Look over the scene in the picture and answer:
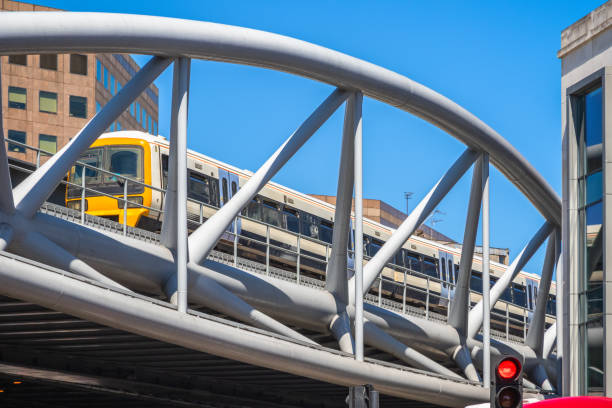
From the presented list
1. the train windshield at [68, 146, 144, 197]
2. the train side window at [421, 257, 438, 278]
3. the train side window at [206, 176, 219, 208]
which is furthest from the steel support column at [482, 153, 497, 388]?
the train side window at [421, 257, 438, 278]

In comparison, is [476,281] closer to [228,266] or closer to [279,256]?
[279,256]

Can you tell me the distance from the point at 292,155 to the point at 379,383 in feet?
16.9

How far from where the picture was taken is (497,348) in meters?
32.3

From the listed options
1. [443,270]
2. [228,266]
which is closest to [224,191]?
[228,266]

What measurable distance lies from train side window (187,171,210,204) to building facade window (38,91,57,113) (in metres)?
41.6

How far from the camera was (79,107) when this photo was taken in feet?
237

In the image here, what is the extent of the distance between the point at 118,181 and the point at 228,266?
400 inches

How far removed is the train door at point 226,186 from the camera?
108 feet

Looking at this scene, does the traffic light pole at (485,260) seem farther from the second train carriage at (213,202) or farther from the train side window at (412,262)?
the train side window at (412,262)

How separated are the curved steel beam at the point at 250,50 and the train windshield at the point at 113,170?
8.04 m

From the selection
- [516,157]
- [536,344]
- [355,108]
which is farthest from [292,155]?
[536,344]

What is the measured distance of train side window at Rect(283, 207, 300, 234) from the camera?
3556 centimetres

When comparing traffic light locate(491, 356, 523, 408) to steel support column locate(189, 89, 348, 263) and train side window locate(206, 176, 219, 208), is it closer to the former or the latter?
steel support column locate(189, 89, 348, 263)

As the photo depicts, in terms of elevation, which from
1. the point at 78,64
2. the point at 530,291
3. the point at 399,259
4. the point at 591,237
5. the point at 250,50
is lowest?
the point at 591,237
